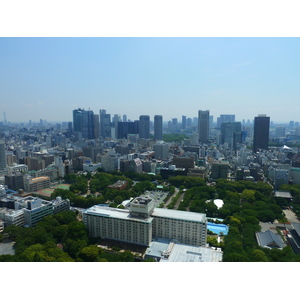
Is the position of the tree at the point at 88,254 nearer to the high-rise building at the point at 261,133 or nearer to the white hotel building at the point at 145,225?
the white hotel building at the point at 145,225

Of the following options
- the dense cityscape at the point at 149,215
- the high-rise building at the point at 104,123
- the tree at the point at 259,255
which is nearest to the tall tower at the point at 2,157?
the dense cityscape at the point at 149,215

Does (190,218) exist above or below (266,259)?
above

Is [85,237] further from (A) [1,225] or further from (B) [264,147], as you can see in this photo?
(B) [264,147]

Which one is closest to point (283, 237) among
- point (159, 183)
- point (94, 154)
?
point (159, 183)

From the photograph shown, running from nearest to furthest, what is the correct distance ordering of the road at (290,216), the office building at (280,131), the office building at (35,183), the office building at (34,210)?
the office building at (34,210) → the road at (290,216) → the office building at (35,183) → the office building at (280,131)

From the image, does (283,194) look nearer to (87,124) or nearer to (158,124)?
(158,124)

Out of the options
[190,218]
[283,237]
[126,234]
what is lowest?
[283,237]

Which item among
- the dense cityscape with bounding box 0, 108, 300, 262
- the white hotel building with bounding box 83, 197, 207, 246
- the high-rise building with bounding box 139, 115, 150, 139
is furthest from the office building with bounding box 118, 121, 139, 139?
the white hotel building with bounding box 83, 197, 207, 246
